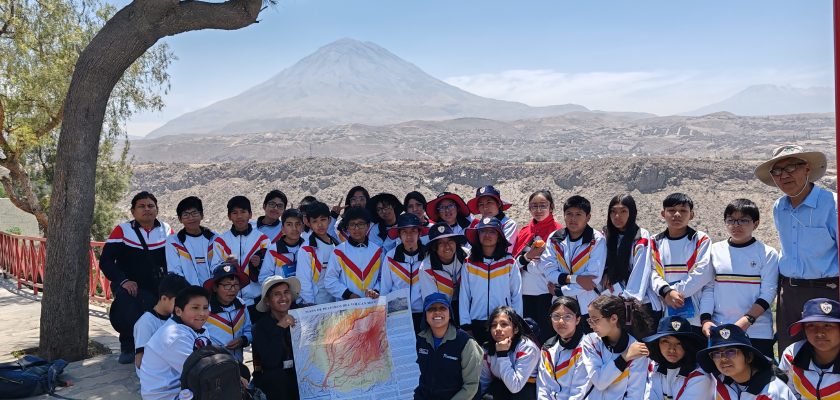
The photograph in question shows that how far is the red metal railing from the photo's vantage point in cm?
1070

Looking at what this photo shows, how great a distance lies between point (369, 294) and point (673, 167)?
2812 cm

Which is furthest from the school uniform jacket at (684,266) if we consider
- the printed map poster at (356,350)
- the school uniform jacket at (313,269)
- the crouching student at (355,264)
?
the school uniform jacket at (313,269)

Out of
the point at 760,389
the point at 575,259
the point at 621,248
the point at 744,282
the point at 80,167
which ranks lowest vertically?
the point at 760,389

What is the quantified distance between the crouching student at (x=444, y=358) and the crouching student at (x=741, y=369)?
1635 mm

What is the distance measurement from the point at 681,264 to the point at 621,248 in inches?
19.5

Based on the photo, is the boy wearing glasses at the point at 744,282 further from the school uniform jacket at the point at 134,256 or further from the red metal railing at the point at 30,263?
the red metal railing at the point at 30,263

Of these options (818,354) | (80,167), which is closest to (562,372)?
(818,354)

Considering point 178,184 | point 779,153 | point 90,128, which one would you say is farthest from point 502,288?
point 178,184

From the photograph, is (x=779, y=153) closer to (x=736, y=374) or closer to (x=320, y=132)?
(x=736, y=374)

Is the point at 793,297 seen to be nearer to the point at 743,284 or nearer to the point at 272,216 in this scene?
the point at 743,284

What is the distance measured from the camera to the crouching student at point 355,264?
19.9 ft

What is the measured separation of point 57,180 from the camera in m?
6.98

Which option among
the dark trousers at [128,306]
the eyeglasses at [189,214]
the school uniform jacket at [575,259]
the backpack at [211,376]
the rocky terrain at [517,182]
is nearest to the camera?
the backpack at [211,376]

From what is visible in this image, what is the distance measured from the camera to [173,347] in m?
4.85
